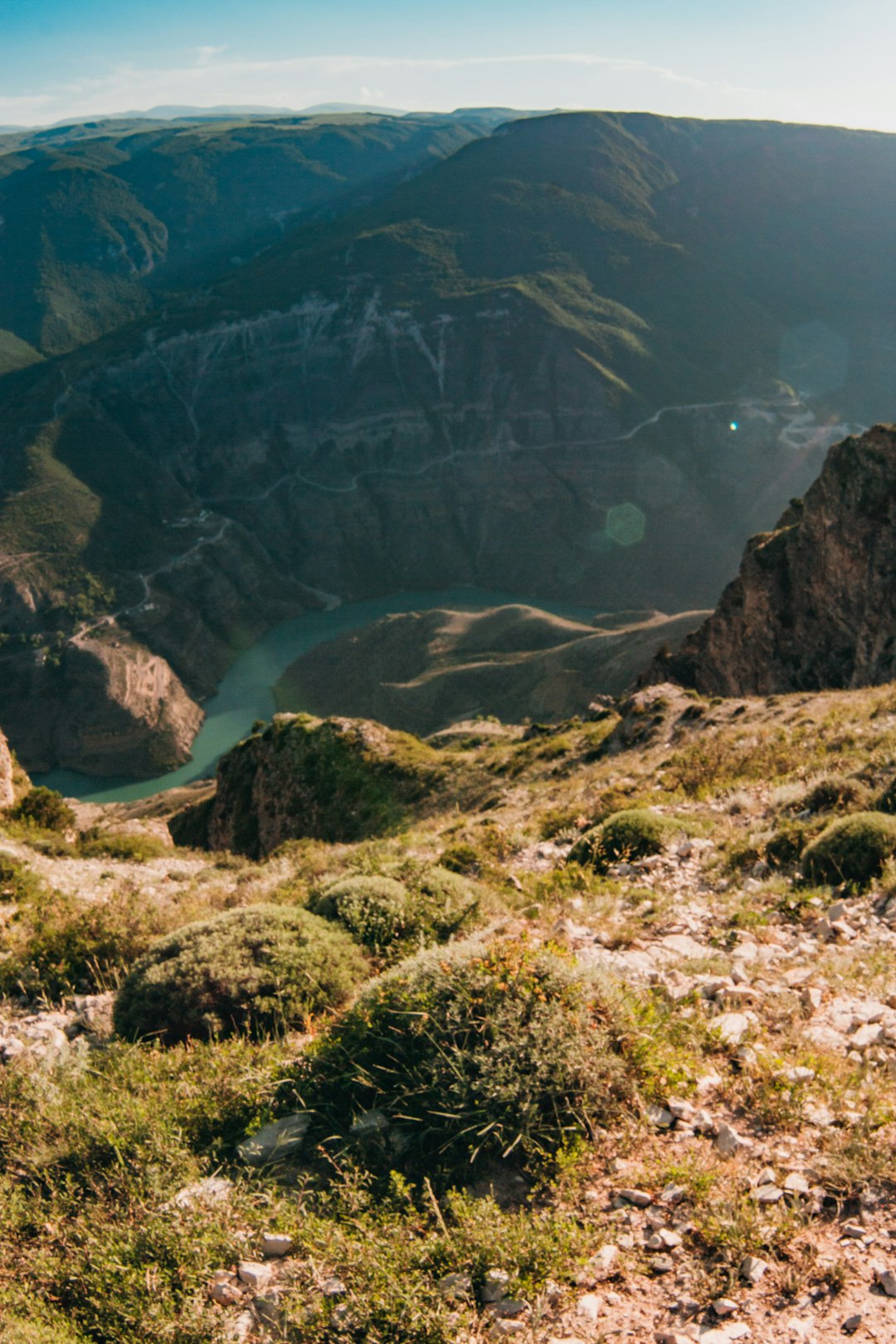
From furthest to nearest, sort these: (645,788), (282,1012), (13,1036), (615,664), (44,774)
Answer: (44,774)
(615,664)
(645,788)
(13,1036)
(282,1012)

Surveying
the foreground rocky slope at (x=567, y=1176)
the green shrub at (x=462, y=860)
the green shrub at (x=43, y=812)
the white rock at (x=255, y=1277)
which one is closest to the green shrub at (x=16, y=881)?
the foreground rocky slope at (x=567, y=1176)

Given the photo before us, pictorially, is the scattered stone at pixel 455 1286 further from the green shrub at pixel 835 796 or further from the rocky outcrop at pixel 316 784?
the rocky outcrop at pixel 316 784

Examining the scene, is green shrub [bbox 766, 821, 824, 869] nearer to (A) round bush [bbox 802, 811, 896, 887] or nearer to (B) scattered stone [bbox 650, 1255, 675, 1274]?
(A) round bush [bbox 802, 811, 896, 887]

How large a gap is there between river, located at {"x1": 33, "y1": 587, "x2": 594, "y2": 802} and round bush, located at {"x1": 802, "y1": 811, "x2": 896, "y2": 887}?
67.8 m

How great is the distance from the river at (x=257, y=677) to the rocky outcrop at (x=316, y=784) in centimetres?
3982

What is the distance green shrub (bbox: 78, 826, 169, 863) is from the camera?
23.8 metres

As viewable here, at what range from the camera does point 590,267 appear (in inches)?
6024

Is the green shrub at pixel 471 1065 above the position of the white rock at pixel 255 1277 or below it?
above

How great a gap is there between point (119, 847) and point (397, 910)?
54.7ft

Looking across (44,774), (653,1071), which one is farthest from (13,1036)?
(44,774)

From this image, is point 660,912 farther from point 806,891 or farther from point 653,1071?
point 653,1071

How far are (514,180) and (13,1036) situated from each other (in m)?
191

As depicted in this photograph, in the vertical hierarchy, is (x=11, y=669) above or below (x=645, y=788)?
below

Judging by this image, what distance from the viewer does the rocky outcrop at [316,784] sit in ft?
95.3
